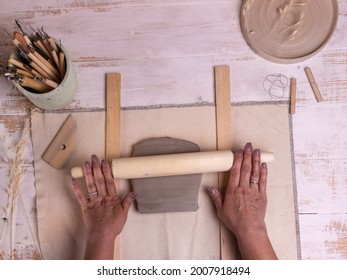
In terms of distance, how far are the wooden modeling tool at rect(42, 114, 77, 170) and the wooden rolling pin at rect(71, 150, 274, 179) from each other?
169 mm

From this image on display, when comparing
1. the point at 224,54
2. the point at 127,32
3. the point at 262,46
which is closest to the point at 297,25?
the point at 262,46

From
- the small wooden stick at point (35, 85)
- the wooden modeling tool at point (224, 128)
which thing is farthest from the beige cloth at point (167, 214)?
the small wooden stick at point (35, 85)

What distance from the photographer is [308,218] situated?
116 centimetres

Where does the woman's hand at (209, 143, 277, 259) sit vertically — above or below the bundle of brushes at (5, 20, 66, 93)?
below

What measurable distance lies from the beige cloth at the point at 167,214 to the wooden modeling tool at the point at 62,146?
2 centimetres

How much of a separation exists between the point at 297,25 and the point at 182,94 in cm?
41

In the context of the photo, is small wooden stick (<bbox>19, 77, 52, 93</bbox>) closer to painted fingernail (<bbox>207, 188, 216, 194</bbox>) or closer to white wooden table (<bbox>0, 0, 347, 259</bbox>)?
white wooden table (<bbox>0, 0, 347, 259</bbox>)

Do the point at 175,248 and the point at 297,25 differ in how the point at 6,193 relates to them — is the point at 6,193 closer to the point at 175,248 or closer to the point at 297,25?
the point at 175,248

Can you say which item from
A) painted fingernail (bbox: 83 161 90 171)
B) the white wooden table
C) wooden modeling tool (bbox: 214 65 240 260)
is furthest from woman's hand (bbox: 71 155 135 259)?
wooden modeling tool (bbox: 214 65 240 260)

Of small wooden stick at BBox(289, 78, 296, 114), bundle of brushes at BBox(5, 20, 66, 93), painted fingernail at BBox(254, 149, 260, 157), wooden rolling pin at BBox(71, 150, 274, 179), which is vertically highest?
bundle of brushes at BBox(5, 20, 66, 93)

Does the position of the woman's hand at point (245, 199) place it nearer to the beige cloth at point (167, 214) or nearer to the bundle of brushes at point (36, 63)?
the beige cloth at point (167, 214)

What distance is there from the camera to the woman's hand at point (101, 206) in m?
1.11

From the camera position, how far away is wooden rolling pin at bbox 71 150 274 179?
3.58 ft

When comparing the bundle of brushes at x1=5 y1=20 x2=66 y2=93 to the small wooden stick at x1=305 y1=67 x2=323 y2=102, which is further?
the small wooden stick at x1=305 y1=67 x2=323 y2=102
